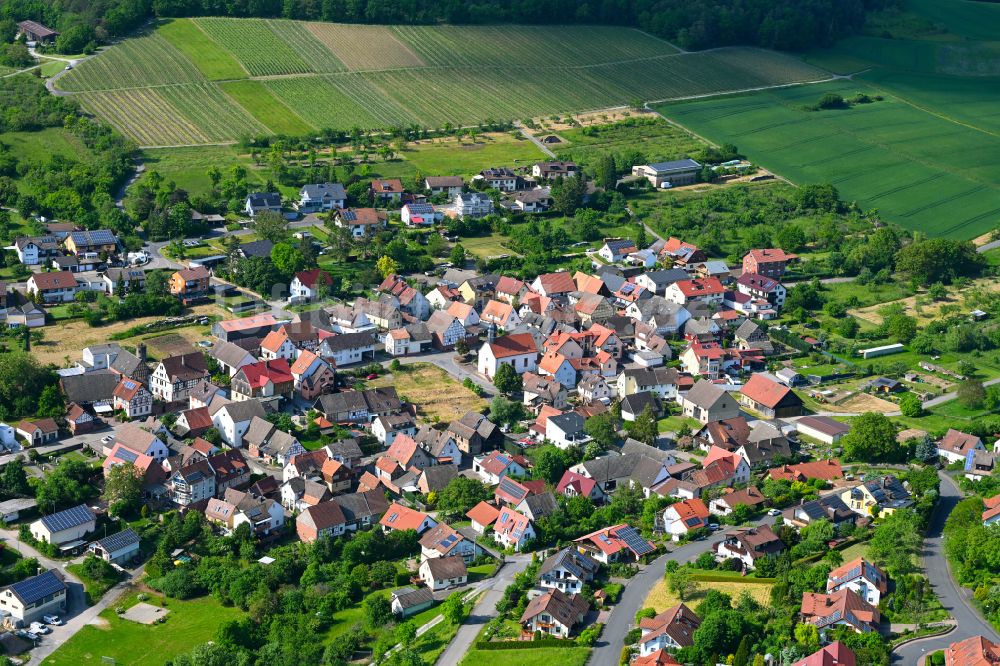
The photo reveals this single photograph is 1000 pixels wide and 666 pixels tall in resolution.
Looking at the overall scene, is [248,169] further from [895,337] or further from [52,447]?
[895,337]

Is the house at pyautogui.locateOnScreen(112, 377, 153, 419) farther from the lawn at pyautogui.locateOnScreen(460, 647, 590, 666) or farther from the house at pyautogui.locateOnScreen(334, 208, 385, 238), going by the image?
the house at pyautogui.locateOnScreen(334, 208, 385, 238)

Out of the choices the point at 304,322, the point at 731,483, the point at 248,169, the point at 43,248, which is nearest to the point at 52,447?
the point at 304,322

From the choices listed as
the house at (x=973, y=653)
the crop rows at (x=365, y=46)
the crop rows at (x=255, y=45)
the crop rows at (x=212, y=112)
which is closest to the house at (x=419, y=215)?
the crop rows at (x=212, y=112)

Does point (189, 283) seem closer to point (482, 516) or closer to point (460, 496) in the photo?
point (460, 496)

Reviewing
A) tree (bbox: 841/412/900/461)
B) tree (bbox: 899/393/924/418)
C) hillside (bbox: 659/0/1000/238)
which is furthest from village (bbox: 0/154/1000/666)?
hillside (bbox: 659/0/1000/238)

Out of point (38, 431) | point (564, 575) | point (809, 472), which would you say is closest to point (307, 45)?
point (38, 431)

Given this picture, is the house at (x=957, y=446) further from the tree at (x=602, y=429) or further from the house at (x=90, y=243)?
the house at (x=90, y=243)
